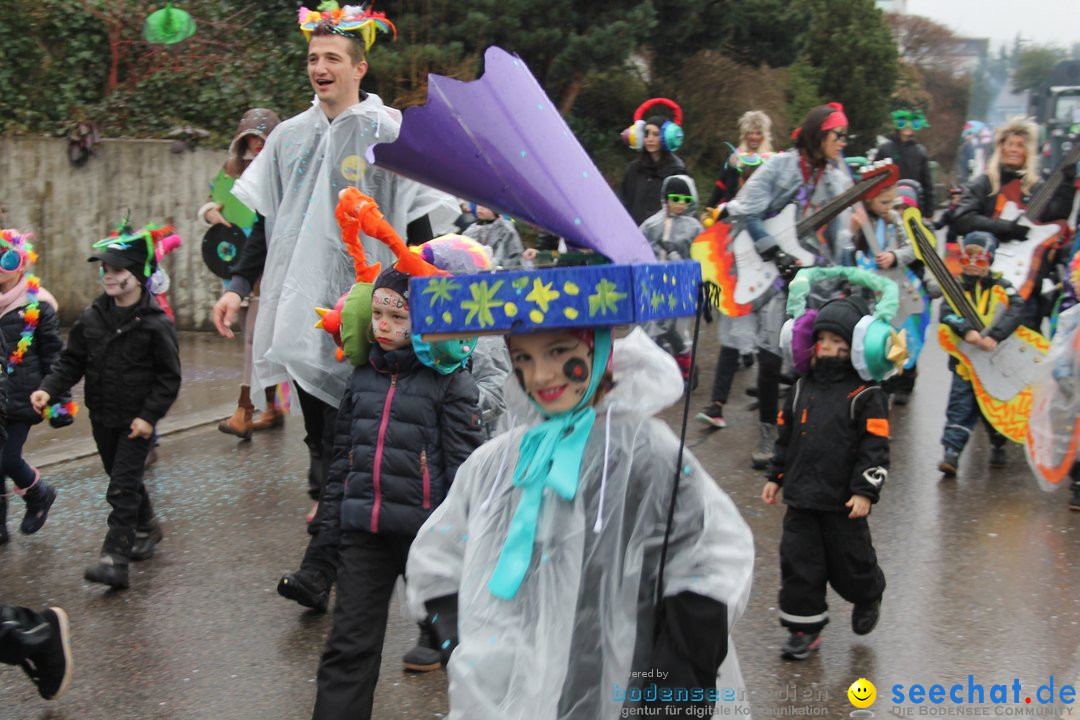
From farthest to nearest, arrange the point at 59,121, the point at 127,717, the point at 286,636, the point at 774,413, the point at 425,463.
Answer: the point at 59,121
the point at 774,413
the point at 286,636
the point at 127,717
the point at 425,463

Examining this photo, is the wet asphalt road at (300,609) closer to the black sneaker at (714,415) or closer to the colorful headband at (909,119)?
the black sneaker at (714,415)

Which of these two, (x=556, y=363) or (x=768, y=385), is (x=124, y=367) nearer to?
(x=556, y=363)

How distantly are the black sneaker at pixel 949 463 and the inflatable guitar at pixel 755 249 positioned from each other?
1399 millimetres

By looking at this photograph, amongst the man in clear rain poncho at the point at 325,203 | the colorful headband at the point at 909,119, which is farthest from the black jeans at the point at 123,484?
the colorful headband at the point at 909,119

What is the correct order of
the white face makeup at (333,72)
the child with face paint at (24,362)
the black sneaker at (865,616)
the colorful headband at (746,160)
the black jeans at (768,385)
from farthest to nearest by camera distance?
1. the colorful headband at (746,160)
2. the black jeans at (768,385)
3. the child with face paint at (24,362)
4. the white face makeup at (333,72)
5. the black sneaker at (865,616)

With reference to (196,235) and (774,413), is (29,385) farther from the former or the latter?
(196,235)

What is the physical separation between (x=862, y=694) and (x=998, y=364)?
382 centimetres

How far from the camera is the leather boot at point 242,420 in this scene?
26.7 feet

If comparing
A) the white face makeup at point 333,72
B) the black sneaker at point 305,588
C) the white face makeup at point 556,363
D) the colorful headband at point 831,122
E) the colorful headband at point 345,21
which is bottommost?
the black sneaker at point 305,588

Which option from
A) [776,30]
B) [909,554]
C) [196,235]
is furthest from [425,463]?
[776,30]

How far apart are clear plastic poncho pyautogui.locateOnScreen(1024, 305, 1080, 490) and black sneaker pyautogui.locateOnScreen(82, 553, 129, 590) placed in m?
4.56

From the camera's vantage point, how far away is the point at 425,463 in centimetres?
413

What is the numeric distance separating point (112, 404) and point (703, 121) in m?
16.6

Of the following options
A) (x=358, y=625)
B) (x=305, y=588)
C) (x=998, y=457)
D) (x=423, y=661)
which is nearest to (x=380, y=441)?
(x=358, y=625)
